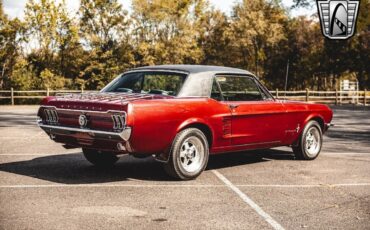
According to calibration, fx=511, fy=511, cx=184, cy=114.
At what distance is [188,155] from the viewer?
680cm

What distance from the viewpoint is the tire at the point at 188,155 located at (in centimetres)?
654

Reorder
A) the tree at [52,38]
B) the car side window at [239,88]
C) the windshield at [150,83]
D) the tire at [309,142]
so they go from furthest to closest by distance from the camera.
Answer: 1. the tree at [52,38]
2. the tire at [309,142]
3. the car side window at [239,88]
4. the windshield at [150,83]

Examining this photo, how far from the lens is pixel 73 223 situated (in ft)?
14.9

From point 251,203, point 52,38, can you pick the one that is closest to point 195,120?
point 251,203

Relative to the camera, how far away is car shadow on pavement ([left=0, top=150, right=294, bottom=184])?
269 inches

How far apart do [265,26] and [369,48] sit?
1016 centimetres

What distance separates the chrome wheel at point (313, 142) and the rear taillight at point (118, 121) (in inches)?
162

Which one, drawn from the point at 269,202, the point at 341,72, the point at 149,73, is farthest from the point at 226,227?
the point at 341,72

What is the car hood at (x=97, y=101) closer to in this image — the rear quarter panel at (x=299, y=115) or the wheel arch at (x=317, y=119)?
the rear quarter panel at (x=299, y=115)

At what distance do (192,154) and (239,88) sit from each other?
4.90 feet

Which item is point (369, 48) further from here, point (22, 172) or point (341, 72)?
point (22, 172)

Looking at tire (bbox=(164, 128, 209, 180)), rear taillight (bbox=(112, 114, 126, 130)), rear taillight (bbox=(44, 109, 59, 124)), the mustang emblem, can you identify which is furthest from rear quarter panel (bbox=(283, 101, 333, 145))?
rear taillight (bbox=(44, 109, 59, 124))

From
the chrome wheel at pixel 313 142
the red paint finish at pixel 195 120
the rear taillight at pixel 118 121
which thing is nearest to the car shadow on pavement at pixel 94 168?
the chrome wheel at pixel 313 142

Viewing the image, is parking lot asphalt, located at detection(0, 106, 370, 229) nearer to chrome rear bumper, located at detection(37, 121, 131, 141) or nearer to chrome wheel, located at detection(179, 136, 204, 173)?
chrome wheel, located at detection(179, 136, 204, 173)
